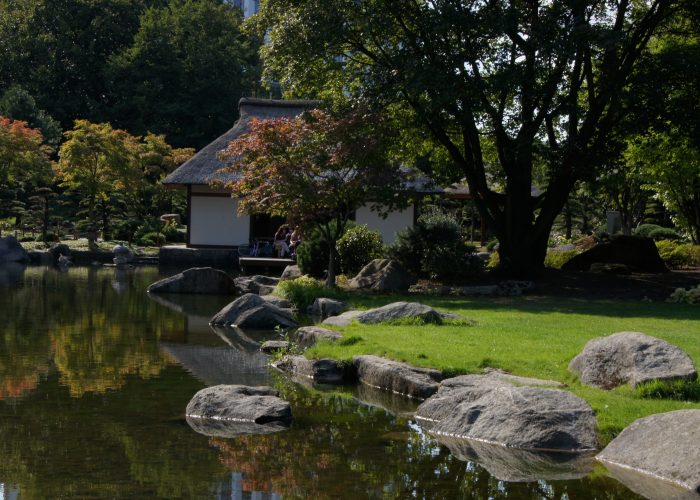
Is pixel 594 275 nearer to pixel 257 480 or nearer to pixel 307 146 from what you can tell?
pixel 307 146

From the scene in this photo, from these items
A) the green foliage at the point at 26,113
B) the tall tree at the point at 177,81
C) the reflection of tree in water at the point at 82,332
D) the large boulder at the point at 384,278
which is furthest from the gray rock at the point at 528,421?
the tall tree at the point at 177,81

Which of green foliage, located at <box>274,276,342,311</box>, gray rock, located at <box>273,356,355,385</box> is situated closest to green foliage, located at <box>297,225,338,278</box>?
green foliage, located at <box>274,276,342,311</box>

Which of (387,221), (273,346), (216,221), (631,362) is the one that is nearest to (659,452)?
(631,362)

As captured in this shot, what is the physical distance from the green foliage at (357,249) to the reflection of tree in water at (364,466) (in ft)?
47.7

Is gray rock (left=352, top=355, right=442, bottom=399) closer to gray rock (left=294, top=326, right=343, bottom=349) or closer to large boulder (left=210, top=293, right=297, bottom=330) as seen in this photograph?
gray rock (left=294, top=326, right=343, bottom=349)

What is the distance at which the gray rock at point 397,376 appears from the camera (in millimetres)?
10664

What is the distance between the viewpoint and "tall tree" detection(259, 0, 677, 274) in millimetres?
19375

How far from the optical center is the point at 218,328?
1709cm

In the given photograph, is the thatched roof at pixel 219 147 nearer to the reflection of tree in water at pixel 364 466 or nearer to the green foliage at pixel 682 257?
the green foliage at pixel 682 257

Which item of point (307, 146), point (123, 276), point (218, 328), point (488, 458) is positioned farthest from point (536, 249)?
point (488, 458)

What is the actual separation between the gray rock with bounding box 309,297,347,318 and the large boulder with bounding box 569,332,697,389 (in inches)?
320

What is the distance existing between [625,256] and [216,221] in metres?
16.6

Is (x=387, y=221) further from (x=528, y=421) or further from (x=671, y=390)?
(x=528, y=421)

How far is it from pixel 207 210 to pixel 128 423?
26596 mm
